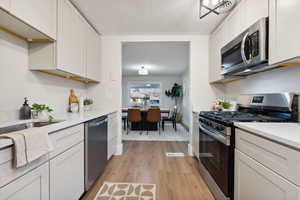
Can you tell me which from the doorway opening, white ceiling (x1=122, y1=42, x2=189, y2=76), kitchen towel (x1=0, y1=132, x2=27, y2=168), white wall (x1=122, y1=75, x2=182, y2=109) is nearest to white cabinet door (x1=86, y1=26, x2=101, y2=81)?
the doorway opening

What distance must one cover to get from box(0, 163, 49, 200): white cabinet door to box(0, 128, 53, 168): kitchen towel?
4.6 inches

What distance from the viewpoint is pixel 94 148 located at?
1.92 metres

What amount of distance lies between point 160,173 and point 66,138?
1.48 metres

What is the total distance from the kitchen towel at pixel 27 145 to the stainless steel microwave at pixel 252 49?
1.87 meters

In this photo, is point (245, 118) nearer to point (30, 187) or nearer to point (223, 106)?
point (223, 106)

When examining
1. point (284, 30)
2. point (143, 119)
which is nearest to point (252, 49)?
point (284, 30)

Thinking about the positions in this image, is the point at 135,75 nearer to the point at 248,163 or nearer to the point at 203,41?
the point at 203,41

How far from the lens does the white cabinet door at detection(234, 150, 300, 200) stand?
823 mm

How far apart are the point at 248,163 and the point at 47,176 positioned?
1439 millimetres

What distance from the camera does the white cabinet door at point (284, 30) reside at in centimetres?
115

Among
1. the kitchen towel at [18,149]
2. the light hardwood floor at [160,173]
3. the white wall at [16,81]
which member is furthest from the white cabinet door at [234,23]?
the white wall at [16,81]

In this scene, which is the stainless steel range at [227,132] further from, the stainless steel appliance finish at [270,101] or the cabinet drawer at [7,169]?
the cabinet drawer at [7,169]

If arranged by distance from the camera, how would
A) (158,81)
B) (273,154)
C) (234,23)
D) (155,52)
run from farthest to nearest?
(158,81), (155,52), (234,23), (273,154)

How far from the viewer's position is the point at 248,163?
1.16m
